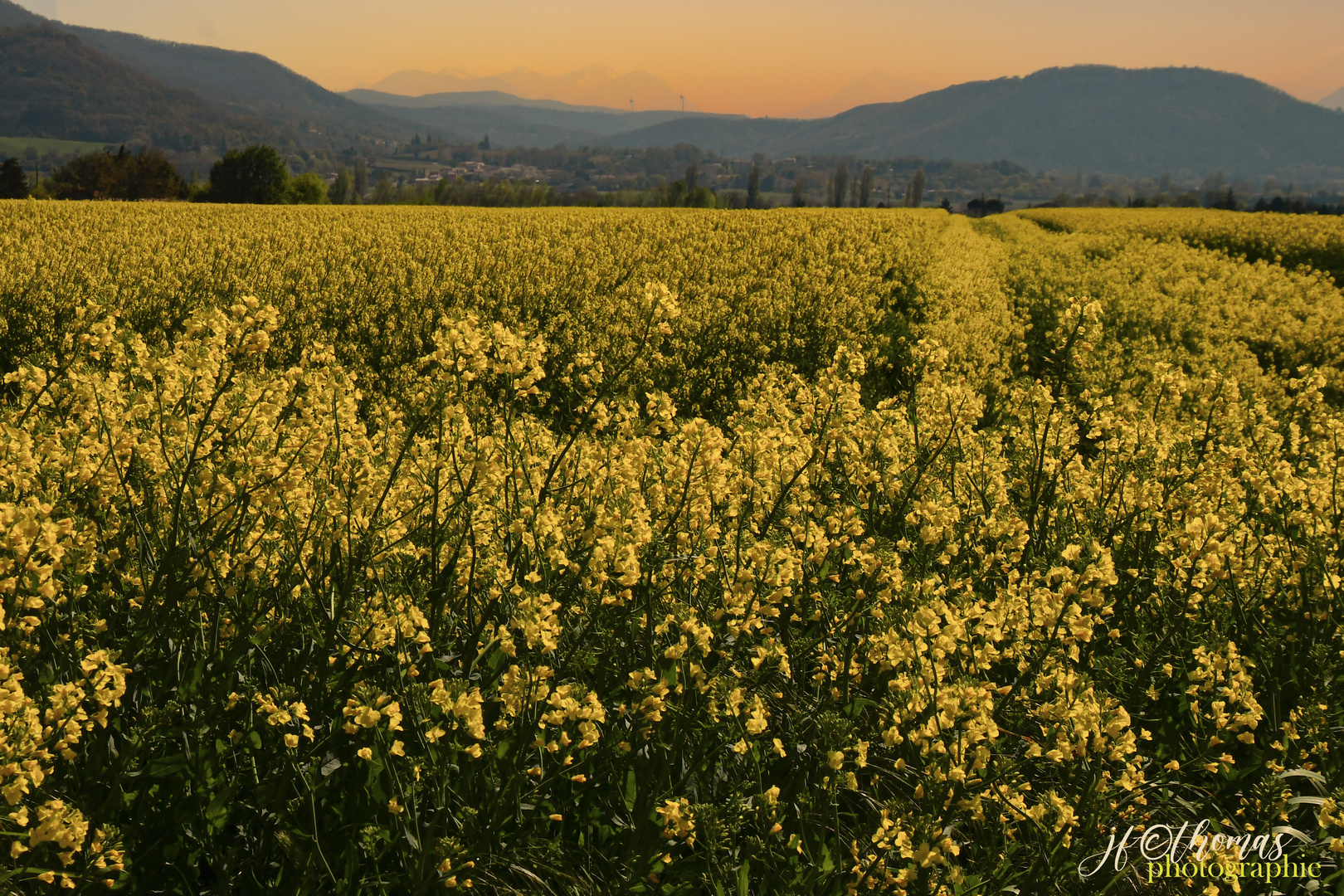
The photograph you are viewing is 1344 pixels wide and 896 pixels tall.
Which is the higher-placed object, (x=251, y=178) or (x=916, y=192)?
(x=916, y=192)

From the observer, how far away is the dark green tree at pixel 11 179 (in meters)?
54.2

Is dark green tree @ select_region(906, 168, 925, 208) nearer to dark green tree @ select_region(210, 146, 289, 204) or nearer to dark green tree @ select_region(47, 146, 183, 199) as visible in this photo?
dark green tree @ select_region(210, 146, 289, 204)

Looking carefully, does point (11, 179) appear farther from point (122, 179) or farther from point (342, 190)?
point (342, 190)

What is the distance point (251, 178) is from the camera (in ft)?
228

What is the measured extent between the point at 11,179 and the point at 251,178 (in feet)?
59.4

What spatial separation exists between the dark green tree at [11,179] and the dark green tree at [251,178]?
1554 centimetres

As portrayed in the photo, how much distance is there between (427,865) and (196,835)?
0.94 meters

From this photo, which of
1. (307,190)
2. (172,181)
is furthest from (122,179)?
(307,190)

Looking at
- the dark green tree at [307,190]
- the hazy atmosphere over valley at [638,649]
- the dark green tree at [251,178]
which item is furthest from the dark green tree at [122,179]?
the hazy atmosphere over valley at [638,649]

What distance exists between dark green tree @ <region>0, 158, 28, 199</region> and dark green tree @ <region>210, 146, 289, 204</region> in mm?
15539

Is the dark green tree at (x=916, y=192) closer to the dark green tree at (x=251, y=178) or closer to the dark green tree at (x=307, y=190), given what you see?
the dark green tree at (x=307, y=190)

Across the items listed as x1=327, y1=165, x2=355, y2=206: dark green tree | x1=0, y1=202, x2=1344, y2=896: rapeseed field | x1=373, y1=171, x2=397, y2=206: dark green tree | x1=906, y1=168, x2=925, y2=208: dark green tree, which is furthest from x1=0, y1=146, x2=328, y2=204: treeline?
x1=906, y1=168, x2=925, y2=208: dark green tree

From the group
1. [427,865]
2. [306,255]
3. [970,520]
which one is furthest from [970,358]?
[306,255]

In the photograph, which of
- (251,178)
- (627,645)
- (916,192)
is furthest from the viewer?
(916,192)
